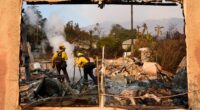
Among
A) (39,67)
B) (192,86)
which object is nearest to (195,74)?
(192,86)

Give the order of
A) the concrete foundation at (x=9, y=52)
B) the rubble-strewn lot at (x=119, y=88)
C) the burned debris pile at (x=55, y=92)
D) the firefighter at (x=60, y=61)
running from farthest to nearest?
the firefighter at (x=60, y=61) < the burned debris pile at (x=55, y=92) < the rubble-strewn lot at (x=119, y=88) < the concrete foundation at (x=9, y=52)

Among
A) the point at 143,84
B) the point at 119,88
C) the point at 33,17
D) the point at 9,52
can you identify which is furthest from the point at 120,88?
the point at 33,17

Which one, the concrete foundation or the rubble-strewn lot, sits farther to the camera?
the rubble-strewn lot

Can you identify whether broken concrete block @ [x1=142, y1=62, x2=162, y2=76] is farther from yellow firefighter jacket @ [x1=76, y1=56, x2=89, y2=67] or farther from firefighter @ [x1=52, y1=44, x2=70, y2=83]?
firefighter @ [x1=52, y1=44, x2=70, y2=83]

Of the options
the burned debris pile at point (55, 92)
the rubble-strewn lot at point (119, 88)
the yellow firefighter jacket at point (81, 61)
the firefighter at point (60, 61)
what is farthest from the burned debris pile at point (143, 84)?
the firefighter at point (60, 61)

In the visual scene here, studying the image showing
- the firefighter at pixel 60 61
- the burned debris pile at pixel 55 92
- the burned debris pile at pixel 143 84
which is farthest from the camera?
the firefighter at pixel 60 61

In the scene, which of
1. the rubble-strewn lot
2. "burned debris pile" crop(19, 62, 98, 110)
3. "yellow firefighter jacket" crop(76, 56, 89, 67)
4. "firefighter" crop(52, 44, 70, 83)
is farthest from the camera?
"yellow firefighter jacket" crop(76, 56, 89, 67)

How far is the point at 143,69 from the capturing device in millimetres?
13609

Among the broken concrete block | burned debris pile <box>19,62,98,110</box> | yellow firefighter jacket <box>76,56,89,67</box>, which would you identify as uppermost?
yellow firefighter jacket <box>76,56,89,67</box>

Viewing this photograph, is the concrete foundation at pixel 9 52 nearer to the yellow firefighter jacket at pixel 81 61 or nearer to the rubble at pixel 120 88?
the rubble at pixel 120 88

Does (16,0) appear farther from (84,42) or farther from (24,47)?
(84,42)

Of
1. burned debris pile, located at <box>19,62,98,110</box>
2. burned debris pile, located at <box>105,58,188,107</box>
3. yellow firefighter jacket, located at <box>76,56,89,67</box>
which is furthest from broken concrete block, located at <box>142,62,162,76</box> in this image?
burned debris pile, located at <box>19,62,98,110</box>

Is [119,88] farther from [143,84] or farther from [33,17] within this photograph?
[33,17]

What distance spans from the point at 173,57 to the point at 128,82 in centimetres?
444
